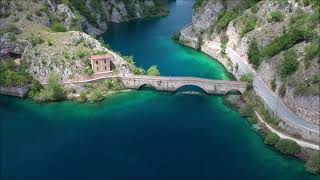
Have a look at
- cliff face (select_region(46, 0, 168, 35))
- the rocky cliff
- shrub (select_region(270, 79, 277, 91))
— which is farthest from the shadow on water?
cliff face (select_region(46, 0, 168, 35))

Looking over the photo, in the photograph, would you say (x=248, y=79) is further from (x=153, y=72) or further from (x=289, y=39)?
(x=153, y=72)

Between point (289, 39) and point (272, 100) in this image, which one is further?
point (289, 39)

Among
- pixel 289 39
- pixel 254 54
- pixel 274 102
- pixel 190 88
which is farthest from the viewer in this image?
pixel 254 54

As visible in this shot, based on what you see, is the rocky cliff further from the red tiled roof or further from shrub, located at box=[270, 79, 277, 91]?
shrub, located at box=[270, 79, 277, 91]

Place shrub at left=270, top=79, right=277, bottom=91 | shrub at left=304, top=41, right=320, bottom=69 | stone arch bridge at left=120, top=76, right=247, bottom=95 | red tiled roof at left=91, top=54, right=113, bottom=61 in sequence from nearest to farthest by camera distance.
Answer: shrub at left=304, top=41, right=320, bottom=69 → shrub at left=270, top=79, right=277, bottom=91 → stone arch bridge at left=120, top=76, right=247, bottom=95 → red tiled roof at left=91, top=54, right=113, bottom=61

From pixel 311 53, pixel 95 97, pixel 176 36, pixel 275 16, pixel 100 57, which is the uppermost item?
pixel 275 16

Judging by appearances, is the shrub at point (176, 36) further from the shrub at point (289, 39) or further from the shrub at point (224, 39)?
the shrub at point (289, 39)


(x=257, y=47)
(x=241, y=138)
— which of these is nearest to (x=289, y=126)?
(x=241, y=138)

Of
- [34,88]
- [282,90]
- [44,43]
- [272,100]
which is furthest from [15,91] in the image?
[282,90]
